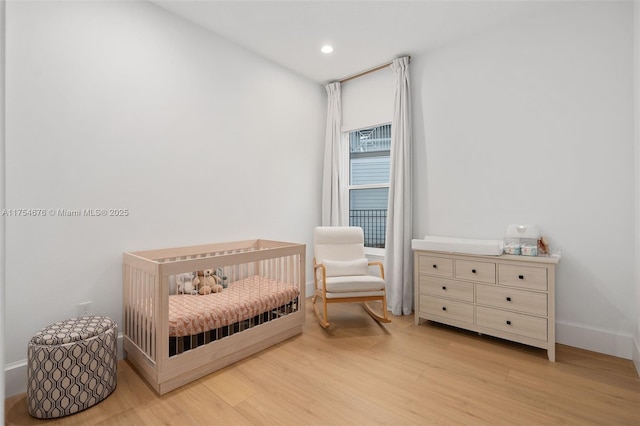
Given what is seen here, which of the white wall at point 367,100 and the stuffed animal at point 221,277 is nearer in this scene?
the stuffed animal at point 221,277

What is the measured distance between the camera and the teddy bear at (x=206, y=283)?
253 centimetres

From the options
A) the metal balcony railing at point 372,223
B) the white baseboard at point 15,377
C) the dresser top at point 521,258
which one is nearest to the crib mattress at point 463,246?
the dresser top at point 521,258

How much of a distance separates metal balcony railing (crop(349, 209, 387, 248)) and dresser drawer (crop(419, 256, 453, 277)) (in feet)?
3.30

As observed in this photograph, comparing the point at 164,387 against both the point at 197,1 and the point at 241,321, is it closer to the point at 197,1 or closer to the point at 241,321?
the point at 241,321

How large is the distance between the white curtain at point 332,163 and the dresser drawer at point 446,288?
4.46 ft

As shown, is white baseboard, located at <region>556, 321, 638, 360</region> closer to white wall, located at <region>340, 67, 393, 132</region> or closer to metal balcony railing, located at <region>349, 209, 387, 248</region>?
metal balcony railing, located at <region>349, 209, 387, 248</region>

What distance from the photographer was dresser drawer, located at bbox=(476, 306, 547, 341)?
230 cm

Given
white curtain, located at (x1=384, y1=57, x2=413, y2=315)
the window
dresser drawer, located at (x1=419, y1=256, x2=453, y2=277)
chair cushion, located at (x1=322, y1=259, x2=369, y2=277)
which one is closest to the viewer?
dresser drawer, located at (x1=419, y1=256, x2=453, y2=277)

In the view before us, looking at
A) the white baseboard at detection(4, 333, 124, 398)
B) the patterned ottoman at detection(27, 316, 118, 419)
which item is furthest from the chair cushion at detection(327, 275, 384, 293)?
the white baseboard at detection(4, 333, 124, 398)

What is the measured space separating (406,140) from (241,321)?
2.37 meters

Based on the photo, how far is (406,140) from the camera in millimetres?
3275

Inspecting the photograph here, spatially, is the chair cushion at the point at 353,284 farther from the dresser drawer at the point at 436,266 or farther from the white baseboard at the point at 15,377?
A: the white baseboard at the point at 15,377

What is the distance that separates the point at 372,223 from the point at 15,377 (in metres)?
3.38

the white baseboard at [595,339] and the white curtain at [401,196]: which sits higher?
the white curtain at [401,196]
